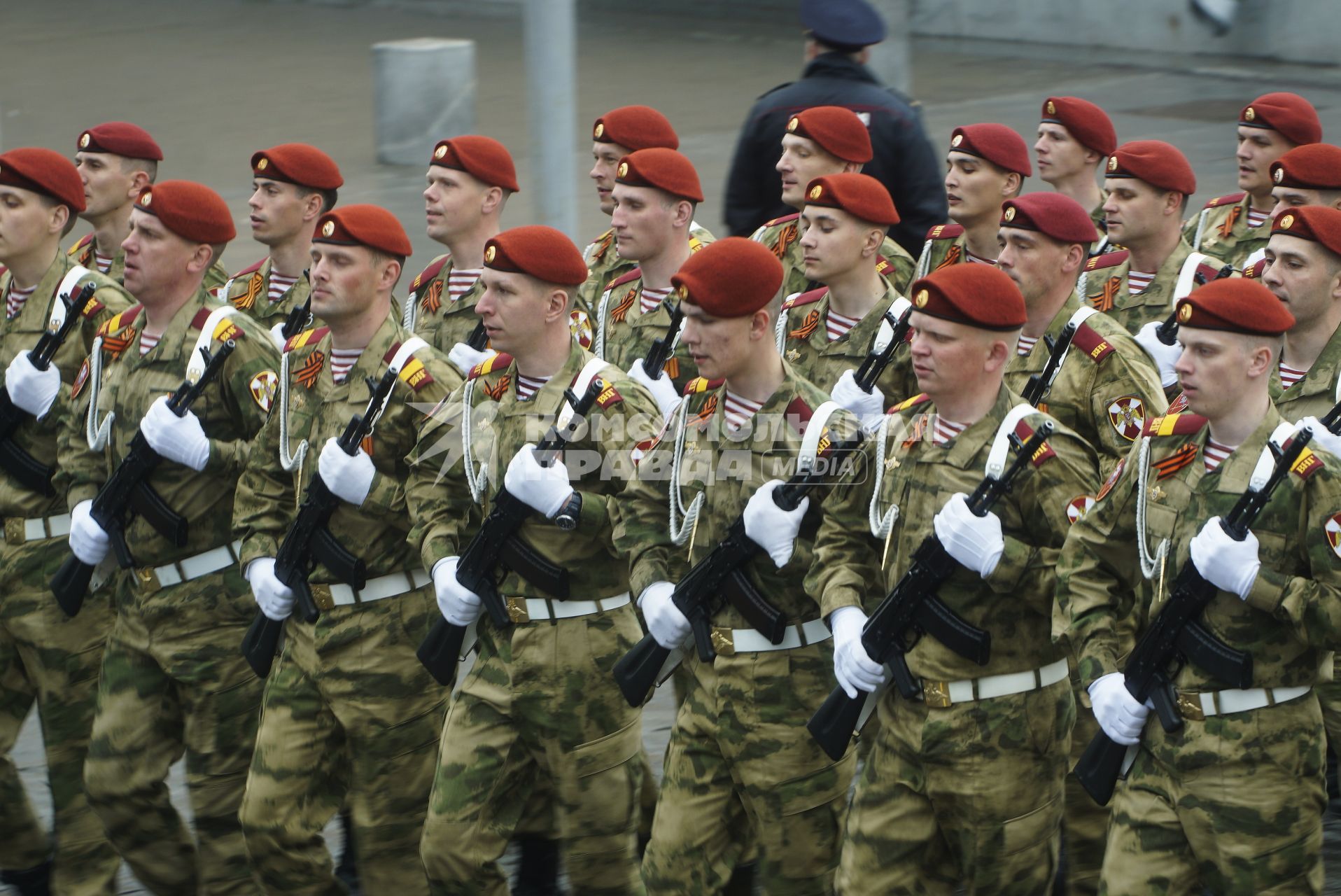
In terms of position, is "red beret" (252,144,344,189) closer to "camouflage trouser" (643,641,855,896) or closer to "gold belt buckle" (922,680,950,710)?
"camouflage trouser" (643,641,855,896)

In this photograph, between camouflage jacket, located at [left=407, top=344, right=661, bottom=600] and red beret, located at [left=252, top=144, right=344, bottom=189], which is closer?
camouflage jacket, located at [left=407, top=344, right=661, bottom=600]

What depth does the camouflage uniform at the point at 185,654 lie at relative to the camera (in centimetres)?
598

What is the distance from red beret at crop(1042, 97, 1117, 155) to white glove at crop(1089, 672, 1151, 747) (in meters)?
3.52

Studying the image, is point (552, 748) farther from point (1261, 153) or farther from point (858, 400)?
point (1261, 153)

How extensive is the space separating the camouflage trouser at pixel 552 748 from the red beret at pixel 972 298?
1331 millimetres

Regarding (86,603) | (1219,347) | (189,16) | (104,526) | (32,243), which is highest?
(1219,347)

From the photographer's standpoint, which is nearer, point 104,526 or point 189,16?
point 104,526

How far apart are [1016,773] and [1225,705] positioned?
58 centimetres

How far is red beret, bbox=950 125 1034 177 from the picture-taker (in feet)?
23.8

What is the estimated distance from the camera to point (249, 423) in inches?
244

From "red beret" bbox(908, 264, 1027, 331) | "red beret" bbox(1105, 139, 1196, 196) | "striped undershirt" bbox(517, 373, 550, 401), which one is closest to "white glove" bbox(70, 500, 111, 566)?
"striped undershirt" bbox(517, 373, 550, 401)

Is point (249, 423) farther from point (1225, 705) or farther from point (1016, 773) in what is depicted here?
point (1225, 705)

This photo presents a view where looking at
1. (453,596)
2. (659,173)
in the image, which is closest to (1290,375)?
(659,173)

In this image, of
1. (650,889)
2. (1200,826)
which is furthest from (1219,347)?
(650,889)
